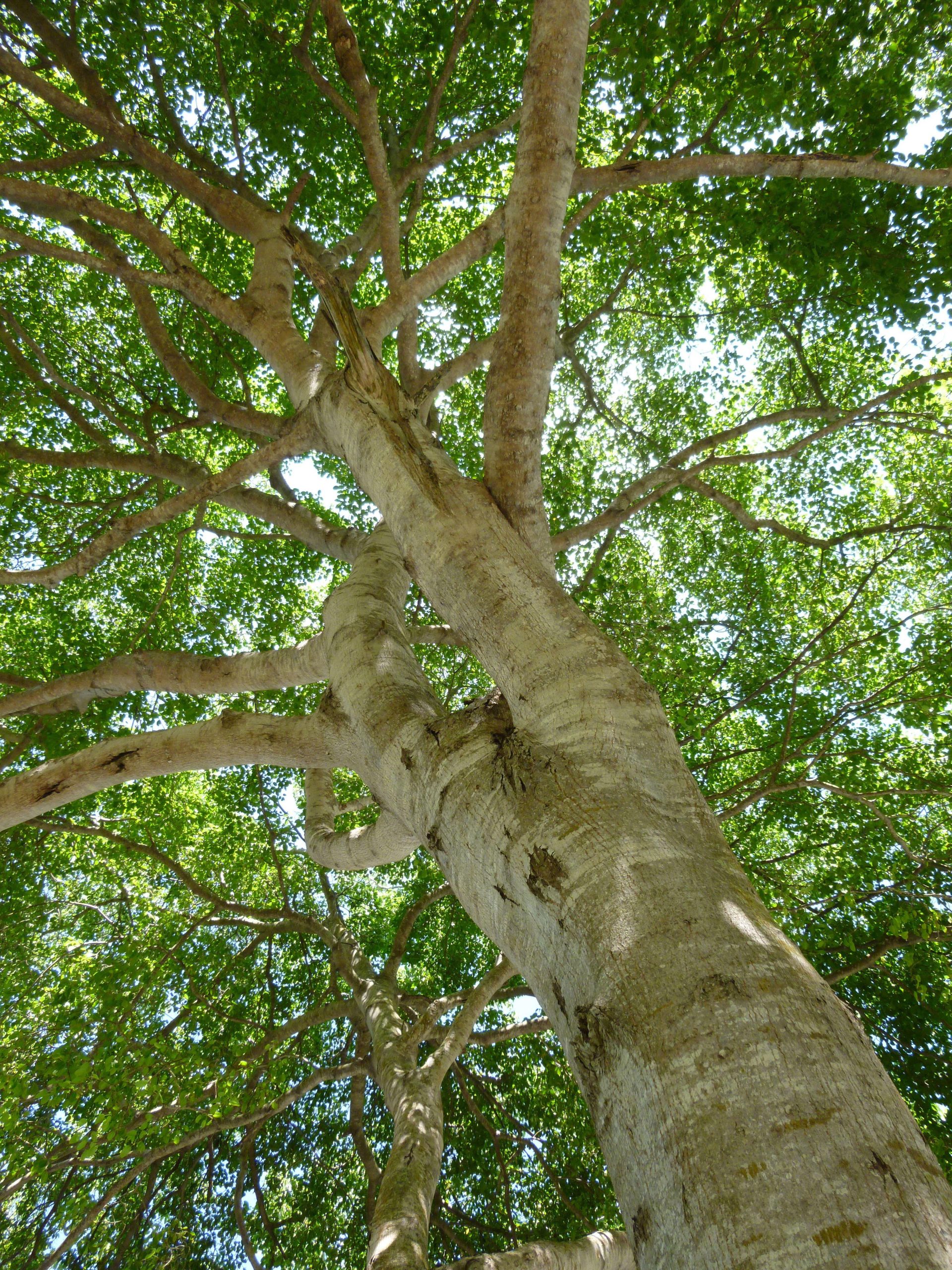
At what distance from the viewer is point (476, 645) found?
229cm

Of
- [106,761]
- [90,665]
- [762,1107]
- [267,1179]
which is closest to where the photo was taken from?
[762,1107]

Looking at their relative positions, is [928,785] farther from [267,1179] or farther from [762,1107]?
[267,1179]

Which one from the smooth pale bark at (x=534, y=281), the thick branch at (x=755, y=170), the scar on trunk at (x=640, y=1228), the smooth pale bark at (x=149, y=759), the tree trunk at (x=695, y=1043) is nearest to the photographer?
the tree trunk at (x=695, y=1043)

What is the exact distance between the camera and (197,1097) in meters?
4.26

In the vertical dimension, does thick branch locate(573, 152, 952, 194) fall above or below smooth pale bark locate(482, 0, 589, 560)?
above

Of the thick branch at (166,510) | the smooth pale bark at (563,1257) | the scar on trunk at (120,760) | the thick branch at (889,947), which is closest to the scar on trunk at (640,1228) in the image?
the smooth pale bark at (563,1257)

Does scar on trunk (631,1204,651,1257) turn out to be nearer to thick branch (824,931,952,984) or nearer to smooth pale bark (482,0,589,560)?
smooth pale bark (482,0,589,560)

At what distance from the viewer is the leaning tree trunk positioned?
3.10ft

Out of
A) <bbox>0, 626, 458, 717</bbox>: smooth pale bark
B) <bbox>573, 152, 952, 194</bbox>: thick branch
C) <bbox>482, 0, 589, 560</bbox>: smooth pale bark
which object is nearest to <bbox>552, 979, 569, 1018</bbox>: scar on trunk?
<bbox>482, 0, 589, 560</bbox>: smooth pale bark

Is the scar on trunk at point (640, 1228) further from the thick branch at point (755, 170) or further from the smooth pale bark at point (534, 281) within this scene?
the thick branch at point (755, 170)

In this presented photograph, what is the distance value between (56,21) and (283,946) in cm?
1007

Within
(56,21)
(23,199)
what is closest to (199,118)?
(56,21)

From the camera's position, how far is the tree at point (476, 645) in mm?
1438

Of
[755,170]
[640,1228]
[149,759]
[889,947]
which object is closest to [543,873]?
[640,1228]
